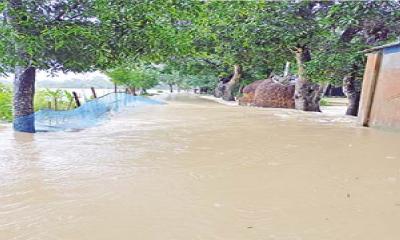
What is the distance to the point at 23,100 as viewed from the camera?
24.1ft

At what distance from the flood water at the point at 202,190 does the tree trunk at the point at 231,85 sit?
16.6 m

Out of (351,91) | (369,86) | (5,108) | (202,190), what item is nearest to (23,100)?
(5,108)

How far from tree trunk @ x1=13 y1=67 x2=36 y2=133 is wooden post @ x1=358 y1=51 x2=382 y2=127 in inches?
269

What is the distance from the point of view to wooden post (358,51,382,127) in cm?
784

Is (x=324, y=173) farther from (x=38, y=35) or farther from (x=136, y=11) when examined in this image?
(x=38, y=35)

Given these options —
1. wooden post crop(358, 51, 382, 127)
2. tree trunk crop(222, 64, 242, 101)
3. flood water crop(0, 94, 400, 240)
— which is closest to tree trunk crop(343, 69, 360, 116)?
wooden post crop(358, 51, 382, 127)

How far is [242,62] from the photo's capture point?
15.4m

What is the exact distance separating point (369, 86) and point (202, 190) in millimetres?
6066

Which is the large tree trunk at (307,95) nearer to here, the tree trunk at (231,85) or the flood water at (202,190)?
the flood water at (202,190)

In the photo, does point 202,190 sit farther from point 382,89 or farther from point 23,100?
point 382,89

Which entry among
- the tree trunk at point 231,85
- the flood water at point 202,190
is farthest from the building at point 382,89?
the tree trunk at point 231,85

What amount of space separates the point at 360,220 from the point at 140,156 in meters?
2.90

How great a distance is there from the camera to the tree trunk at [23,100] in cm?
725

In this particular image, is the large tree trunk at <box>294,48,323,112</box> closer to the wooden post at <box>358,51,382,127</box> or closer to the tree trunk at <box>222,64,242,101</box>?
the wooden post at <box>358,51,382,127</box>
